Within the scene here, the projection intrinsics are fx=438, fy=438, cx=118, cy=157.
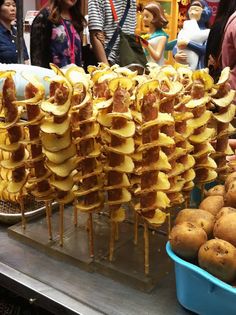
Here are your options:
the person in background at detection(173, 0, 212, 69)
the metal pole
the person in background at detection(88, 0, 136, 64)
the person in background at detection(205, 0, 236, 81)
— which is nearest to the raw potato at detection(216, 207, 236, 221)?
the metal pole

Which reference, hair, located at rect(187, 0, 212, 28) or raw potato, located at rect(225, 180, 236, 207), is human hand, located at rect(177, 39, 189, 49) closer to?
hair, located at rect(187, 0, 212, 28)

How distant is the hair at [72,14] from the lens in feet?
7.84

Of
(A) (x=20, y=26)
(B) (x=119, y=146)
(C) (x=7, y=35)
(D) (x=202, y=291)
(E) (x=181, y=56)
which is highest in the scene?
(A) (x=20, y=26)

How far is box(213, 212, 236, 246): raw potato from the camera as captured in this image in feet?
2.80

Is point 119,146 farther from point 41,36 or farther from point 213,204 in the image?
point 41,36

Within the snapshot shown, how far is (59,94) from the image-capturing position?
3.14 feet

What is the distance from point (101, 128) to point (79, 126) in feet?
0.17

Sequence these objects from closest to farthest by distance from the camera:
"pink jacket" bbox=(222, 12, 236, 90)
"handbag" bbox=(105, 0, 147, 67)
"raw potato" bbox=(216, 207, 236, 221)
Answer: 1. "raw potato" bbox=(216, 207, 236, 221)
2. "pink jacket" bbox=(222, 12, 236, 90)
3. "handbag" bbox=(105, 0, 147, 67)

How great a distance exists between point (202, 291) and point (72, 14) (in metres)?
2.08

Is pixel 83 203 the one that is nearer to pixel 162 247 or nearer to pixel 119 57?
pixel 162 247

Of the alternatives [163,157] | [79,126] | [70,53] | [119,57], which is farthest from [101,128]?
[119,57]

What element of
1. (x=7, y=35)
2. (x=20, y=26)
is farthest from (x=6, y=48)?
(x=20, y=26)

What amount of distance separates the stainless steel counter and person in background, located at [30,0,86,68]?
153cm

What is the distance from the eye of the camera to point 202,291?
2.85ft
